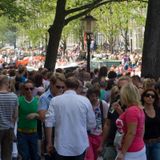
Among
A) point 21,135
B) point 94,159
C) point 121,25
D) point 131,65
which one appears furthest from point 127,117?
point 121,25

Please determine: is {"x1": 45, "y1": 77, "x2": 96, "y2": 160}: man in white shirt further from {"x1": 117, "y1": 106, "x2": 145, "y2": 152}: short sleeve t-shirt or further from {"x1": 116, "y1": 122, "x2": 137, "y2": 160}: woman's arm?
{"x1": 116, "y1": 122, "x2": 137, "y2": 160}: woman's arm

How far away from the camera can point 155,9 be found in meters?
16.3

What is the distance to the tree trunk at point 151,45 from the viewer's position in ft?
53.8

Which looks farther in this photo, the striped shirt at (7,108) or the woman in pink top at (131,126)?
the striped shirt at (7,108)

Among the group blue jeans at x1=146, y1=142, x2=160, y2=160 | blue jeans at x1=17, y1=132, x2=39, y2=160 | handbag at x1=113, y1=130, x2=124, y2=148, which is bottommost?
blue jeans at x1=17, y1=132, x2=39, y2=160

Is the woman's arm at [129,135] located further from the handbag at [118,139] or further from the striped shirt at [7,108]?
the striped shirt at [7,108]

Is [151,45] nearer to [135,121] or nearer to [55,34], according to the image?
[55,34]

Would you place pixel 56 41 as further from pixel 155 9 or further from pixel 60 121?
pixel 60 121

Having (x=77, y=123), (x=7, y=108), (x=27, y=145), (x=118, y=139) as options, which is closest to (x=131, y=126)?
(x=118, y=139)

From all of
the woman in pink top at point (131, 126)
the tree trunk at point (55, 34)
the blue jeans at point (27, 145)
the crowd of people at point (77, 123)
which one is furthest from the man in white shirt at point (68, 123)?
the tree trunk at point (55, 34)

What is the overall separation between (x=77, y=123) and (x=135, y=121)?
3.07 ft

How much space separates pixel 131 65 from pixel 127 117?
37809 millimetres

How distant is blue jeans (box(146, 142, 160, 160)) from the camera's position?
7895mm

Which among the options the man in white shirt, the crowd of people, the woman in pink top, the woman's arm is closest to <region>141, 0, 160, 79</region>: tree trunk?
the crowd of people
